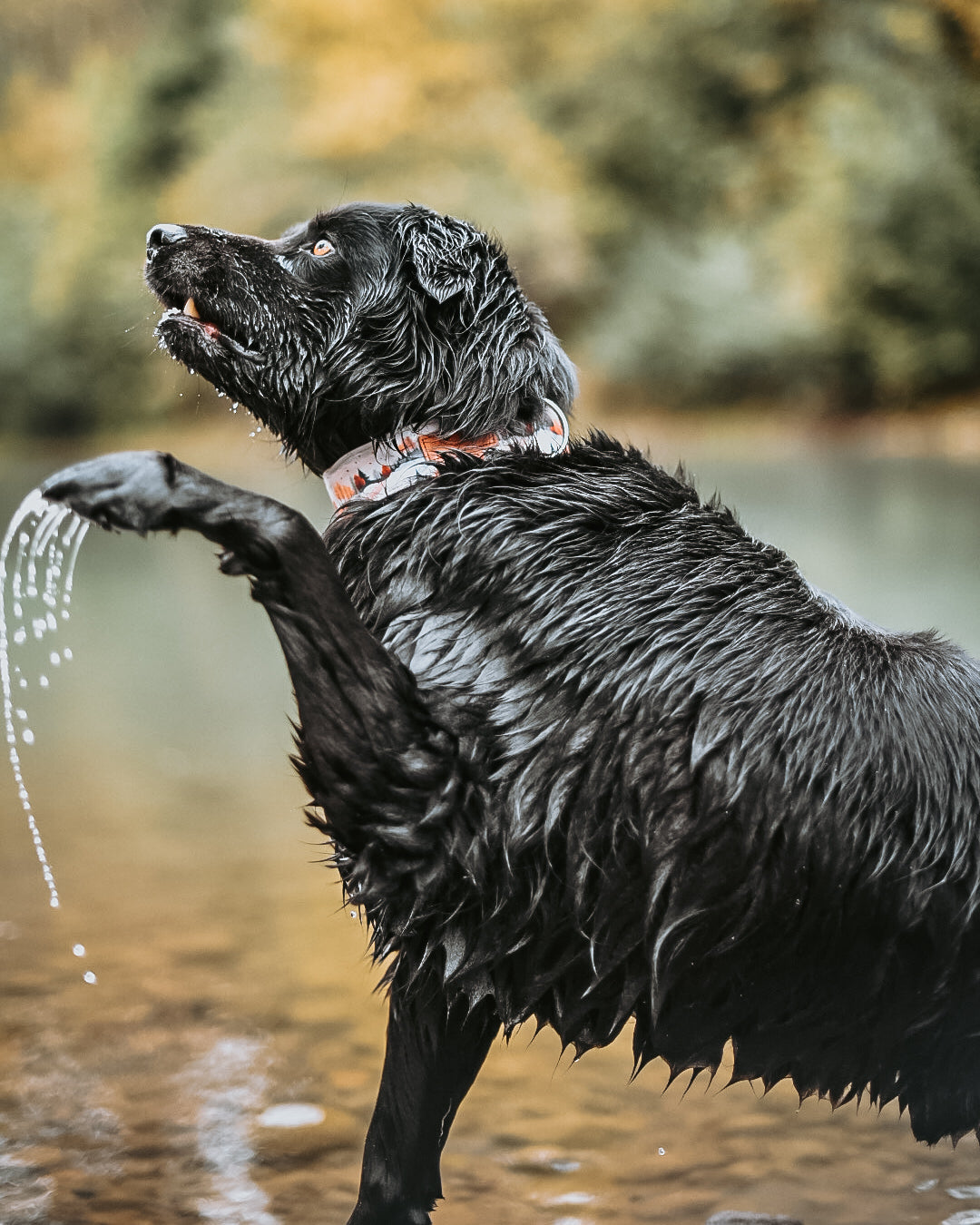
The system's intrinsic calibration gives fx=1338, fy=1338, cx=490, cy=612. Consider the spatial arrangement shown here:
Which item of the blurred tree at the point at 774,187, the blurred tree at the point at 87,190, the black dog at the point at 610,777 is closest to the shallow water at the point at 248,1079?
the black dog at the point at 610,777

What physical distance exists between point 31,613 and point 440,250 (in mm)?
7354

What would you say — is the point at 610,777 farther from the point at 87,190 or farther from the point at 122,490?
the point at 87,190

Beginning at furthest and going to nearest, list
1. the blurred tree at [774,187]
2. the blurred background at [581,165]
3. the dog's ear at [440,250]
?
the blurred background at [581,165], the blurred tree at [774,187], the dog's ear at [440,250]

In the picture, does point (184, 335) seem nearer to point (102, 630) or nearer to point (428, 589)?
point (428, 589)

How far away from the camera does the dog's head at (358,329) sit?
2.39 metres

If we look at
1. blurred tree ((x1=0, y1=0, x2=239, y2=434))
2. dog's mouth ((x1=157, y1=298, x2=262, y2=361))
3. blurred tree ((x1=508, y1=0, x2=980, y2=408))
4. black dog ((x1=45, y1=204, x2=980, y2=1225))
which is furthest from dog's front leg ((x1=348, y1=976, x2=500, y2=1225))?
blurred tree ((x1=0, y1=0, x2=239, y2=434))

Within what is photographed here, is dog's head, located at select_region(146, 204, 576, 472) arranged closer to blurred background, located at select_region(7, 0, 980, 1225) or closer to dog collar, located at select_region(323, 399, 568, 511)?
dog collar, located at select_region(323, 399, 568, 511)

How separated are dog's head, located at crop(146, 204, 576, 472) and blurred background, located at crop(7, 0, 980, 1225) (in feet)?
1.00

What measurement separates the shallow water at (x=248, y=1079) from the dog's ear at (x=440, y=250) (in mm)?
865

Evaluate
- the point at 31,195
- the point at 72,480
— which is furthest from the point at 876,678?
the point at 31,195

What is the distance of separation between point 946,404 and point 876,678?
647 inches

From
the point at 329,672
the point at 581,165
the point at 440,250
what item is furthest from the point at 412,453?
the point at 581,165

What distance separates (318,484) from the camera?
16562 mm

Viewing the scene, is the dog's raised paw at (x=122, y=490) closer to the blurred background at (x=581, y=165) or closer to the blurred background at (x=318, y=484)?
the blurred background at (x=318, y=484)
